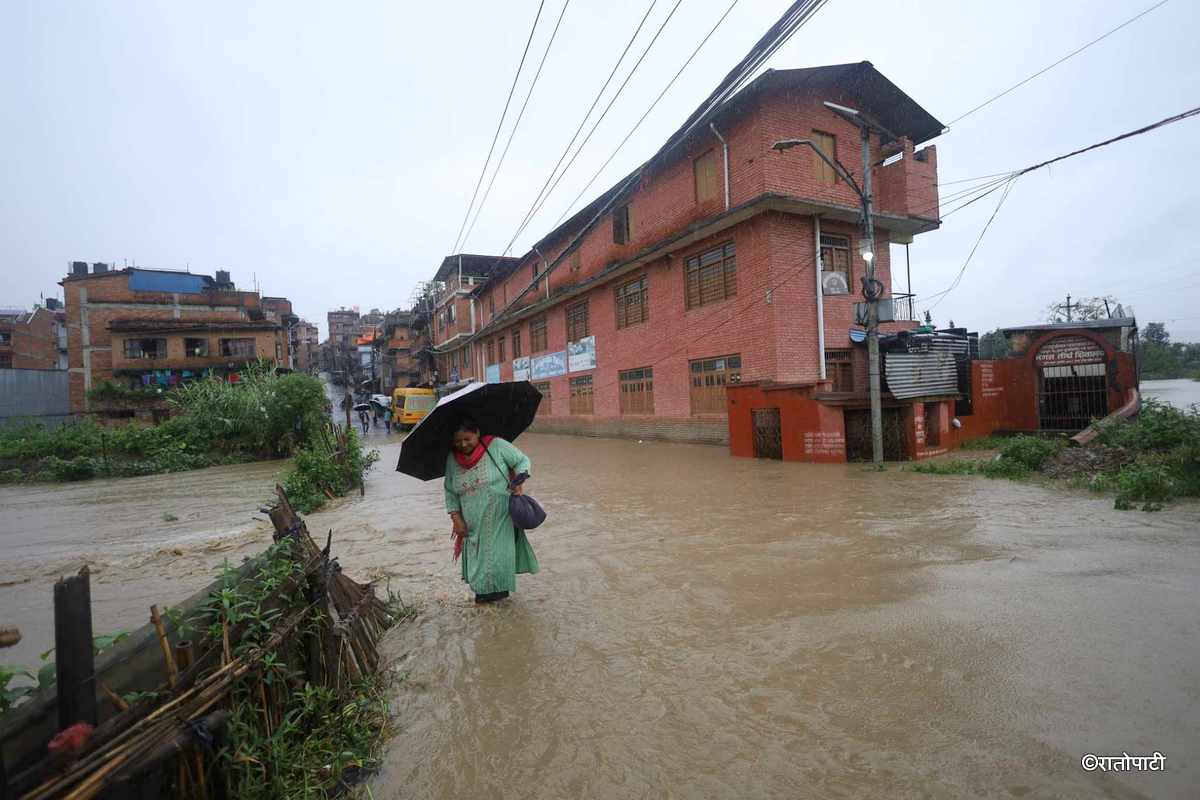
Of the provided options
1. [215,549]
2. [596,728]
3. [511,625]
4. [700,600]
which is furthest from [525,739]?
[215,549]

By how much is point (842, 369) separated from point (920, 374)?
2743mm

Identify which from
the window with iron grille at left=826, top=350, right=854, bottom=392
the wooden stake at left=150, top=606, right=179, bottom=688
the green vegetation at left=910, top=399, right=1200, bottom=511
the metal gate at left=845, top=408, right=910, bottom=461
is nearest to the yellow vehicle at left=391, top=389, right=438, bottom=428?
the window with iron grille at left=826, top=350, right=854, bottom=392

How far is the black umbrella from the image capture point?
13.0 ft

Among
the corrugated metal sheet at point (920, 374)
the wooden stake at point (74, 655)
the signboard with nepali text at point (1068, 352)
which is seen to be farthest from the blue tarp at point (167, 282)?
the signboard with nepali text at point (1068, 352)

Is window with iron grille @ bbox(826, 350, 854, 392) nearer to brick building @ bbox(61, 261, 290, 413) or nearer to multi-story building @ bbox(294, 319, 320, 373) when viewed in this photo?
brick building @ bbox(61, 261, 290, 413)

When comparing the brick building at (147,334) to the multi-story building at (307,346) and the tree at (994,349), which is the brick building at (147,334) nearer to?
the multi-story building at (307,346)

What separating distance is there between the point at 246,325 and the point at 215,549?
3757 cm

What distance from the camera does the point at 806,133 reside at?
→ 14758mm

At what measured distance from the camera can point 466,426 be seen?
407 cm

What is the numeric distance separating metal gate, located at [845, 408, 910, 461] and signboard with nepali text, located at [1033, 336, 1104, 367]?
5.35 metres

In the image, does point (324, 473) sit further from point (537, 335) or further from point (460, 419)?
point (537, 335)

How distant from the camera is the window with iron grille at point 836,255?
15.2m

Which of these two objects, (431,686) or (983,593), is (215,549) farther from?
(983,593)

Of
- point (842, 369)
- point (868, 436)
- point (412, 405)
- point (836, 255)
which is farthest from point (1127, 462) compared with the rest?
point (412, 405)
